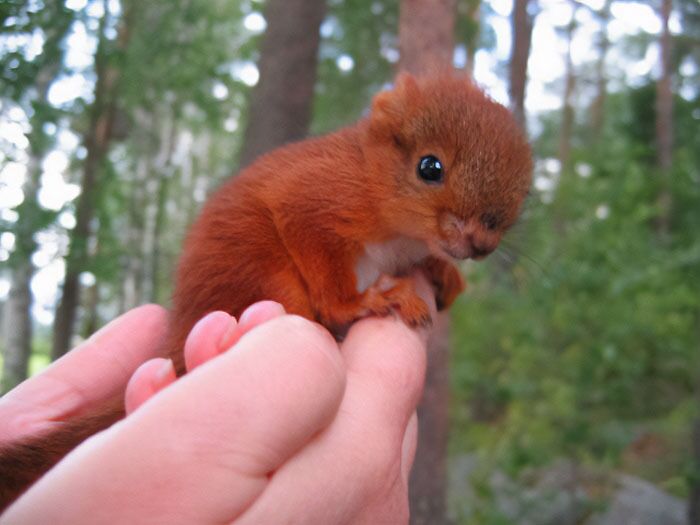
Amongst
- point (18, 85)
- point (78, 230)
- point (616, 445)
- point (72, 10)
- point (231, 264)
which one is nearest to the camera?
point (231, 264)

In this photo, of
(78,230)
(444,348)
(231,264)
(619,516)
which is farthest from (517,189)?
(619,516)

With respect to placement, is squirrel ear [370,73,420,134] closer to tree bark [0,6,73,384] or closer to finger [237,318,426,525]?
finger [237,318,426,525]

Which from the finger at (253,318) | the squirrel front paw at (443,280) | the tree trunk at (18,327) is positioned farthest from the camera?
the tree trunk at (18,327)

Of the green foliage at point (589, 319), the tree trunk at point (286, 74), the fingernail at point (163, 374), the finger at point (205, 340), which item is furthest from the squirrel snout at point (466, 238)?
the tree trunk at point (286, 74)

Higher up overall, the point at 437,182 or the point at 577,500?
the point at 437,182

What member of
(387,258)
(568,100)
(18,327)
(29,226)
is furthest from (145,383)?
(568,100)

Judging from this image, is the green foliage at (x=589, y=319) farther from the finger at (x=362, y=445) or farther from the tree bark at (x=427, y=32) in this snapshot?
the finger at (x=362, y=445)

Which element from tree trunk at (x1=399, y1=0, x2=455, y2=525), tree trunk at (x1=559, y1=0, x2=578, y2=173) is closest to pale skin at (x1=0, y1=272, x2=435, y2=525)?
tree trunk at (x1=399, y1=0, x2=455, y2=525)

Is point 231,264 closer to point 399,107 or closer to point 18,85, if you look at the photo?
point 399,107
